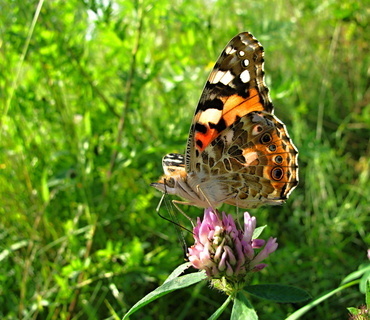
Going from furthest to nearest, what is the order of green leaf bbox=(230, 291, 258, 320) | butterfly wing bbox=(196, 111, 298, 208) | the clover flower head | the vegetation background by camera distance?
1. the vegetation background
2. butterfly wing bbox=(196, 111, 298, 208)
3. the clover flower head
4. green leaf bbox=(230, 291, 258, 320)

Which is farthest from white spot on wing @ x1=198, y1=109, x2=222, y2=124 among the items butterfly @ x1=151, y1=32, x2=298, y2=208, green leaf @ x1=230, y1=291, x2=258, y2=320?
green leaf @ x1=230, y1=291, x2=258, y2=320

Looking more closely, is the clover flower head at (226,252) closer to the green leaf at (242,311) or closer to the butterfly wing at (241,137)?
the green leaf at (242,311)

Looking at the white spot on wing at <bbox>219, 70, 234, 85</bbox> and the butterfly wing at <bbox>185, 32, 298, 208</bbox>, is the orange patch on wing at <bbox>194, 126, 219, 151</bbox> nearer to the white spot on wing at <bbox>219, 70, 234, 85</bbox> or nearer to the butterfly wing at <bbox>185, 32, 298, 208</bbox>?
the butterfly wing at <bbox>185, 32, 298, 208</bbox>

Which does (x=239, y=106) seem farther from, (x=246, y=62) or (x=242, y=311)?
(x=242, y=311)

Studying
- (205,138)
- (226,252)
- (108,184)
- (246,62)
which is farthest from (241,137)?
(108,184)

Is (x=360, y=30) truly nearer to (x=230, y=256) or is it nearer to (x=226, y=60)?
(x=226, y=60)

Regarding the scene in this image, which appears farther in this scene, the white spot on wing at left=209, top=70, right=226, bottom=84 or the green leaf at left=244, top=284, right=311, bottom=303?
the white spot on wing at left=209, top=70, right=226, bottom=84

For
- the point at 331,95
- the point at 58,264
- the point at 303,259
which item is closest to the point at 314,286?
the point at 303,259
